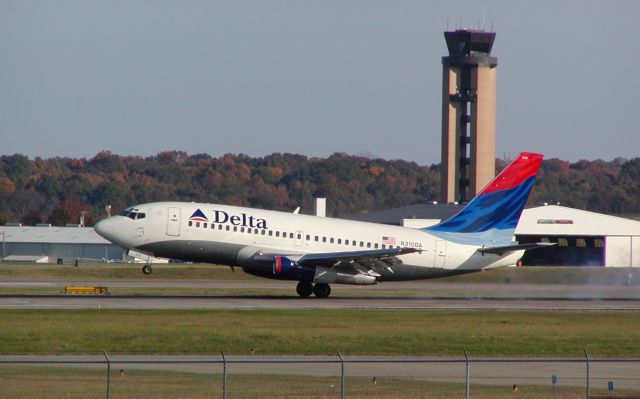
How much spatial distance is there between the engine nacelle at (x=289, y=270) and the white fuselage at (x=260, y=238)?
1014 millimetres

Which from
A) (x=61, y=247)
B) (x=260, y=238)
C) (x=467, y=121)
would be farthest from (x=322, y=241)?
(x=467, y=121)

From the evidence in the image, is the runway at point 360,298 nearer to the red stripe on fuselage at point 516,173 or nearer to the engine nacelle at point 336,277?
the engine nacelle at point 336,277

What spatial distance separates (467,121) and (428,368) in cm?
11219

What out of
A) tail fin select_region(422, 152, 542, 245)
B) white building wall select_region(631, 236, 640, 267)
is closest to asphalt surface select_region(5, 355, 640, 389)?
tail fin select_region(422, 152, 542, 245)

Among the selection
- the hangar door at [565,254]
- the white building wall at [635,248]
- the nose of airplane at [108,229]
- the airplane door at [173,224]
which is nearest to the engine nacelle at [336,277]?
the airplane door at [173,224]

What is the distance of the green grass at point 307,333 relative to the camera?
3412 cm

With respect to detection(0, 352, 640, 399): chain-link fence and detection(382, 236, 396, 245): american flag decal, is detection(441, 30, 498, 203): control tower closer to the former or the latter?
detection(382, 236, 396, 245): american flag decal

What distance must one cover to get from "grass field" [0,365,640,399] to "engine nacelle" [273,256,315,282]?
23.5 meters

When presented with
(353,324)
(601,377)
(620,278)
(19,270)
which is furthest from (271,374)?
(19,270)

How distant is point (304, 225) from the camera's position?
54.6 metres

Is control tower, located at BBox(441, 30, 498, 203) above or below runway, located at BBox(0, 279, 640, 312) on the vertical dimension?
above

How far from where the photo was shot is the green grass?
34.1m

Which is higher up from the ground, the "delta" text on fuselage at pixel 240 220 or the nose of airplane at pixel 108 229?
the "delta" text on fuselage at pixel 240 220

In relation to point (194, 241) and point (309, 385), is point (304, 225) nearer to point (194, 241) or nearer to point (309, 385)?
point (194, 241)
